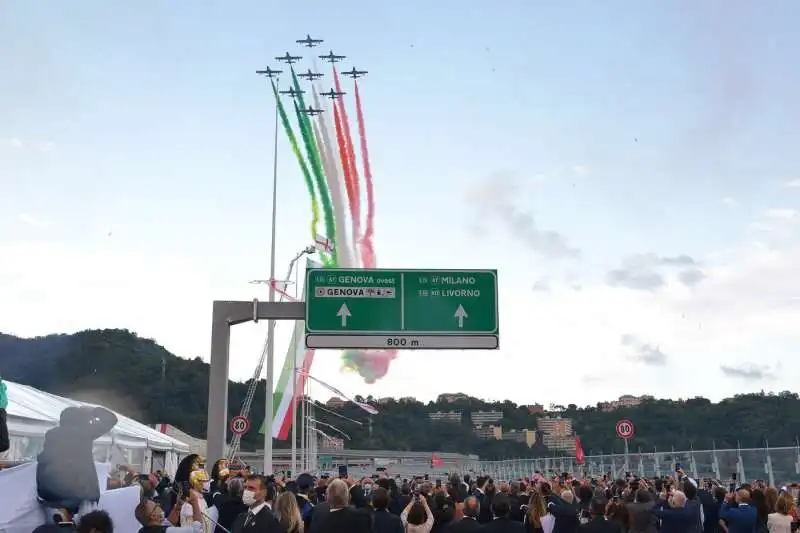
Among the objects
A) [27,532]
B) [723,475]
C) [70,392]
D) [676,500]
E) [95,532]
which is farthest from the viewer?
[70,392]

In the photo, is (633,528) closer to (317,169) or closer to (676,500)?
(676,500)

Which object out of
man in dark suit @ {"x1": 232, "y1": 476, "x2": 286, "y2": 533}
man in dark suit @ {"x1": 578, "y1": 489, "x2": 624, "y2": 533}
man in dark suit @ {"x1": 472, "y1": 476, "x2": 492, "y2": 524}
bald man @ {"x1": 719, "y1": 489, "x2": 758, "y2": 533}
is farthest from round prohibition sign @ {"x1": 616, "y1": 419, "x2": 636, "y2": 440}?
man in dark suit @ {"x1": 232, "y1": 476, "x2": 286, "y2": 533}

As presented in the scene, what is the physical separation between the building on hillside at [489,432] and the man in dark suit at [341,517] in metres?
153

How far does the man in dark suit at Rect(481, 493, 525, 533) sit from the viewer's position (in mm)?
8492

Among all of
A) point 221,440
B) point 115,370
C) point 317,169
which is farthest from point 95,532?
point 115,370

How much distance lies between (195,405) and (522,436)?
7011cm

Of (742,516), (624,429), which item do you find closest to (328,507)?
(742,516)

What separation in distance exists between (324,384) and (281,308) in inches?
1784

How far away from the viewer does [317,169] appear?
1638 inches

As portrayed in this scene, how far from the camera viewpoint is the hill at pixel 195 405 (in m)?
107

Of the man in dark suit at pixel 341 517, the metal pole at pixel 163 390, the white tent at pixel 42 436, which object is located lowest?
the man in dark suit at pixel 341 517

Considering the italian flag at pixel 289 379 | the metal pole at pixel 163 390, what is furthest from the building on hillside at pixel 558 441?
the italian flag at pixel 289 379

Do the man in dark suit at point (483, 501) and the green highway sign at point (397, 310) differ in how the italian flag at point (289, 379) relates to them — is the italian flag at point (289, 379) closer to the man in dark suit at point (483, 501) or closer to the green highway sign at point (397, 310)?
the green highway sign at point (397, 310)

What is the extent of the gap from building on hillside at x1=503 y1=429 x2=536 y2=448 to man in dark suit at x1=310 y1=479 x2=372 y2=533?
156758 mm
